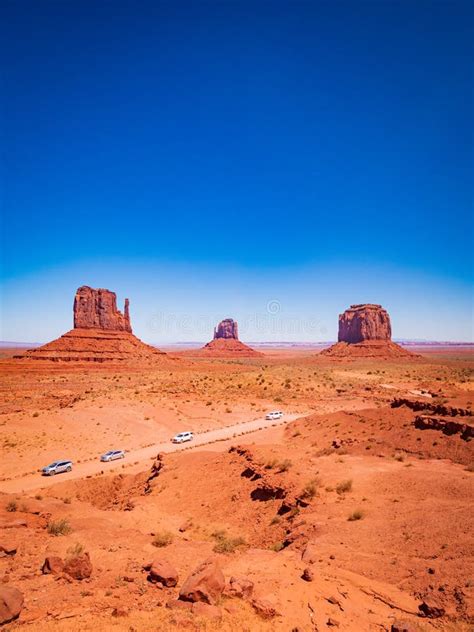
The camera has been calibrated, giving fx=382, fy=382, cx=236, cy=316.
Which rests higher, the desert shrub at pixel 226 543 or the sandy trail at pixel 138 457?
the desert shrub at pixel 226 543

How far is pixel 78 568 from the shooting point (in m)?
8.88

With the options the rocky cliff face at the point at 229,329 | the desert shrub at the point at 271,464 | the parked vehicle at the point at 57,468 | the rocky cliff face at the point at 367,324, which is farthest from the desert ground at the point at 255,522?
the rocky cliff face at the point at 229,329

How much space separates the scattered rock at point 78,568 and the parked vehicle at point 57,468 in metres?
15.7

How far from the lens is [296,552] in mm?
11375

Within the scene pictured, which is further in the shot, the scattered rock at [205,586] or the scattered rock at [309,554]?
the scattered rock at [309,554]

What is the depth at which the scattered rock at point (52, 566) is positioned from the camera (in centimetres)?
895

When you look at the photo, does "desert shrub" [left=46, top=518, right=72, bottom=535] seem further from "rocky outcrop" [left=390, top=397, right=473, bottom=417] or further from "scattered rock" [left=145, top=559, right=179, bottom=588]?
"rocky outcrop" [left=390, top=397, right=473, bottom=417]

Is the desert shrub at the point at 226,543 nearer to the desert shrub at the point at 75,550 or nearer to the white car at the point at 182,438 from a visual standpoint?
the desert shrub at the point at 75,550

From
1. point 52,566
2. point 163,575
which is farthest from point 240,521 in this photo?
point 52,566

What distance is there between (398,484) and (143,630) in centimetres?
1272

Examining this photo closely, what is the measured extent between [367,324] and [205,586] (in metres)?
141

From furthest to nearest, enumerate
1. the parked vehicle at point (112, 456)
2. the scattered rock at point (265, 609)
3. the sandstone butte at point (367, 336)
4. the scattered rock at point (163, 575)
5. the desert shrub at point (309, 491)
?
the sandstone butte at point (367, 336) < the parked vehicle at point (112, 456) < the desert shrub at point (309, 491) < the scattered rock at point (163, 575) < the scattered rock at point (265, 609)

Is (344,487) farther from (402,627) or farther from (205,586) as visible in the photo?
(205,586)

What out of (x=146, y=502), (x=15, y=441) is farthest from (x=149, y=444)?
(x=146, y=502)
